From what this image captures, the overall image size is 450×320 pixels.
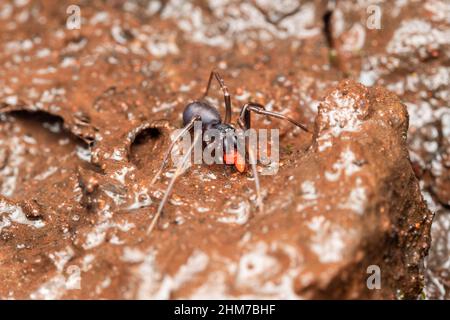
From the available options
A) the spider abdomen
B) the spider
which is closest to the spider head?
the spider

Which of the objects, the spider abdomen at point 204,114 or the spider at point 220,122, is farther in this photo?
the spider abdomen at point 204,114

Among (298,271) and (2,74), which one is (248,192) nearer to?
(298,271)

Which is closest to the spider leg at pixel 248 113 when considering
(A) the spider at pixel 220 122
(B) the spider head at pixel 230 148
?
(A) the spider at pixel 220 122

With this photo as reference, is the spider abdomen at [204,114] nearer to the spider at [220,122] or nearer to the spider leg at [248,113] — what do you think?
the spider at [220,122]

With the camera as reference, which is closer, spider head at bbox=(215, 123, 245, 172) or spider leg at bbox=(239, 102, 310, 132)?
spider head at bbox=(215, 123, 245, 172)

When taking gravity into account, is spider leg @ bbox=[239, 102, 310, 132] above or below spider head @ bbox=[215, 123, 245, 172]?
above

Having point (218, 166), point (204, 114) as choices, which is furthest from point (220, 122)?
point (218, 166)

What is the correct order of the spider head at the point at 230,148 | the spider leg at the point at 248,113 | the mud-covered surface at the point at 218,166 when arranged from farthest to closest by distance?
the spider leg at the point at 248,113 → the spider head at the point at 230,148 → the mud-covered surface at the point at 218,166

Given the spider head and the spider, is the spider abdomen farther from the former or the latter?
the spider head
